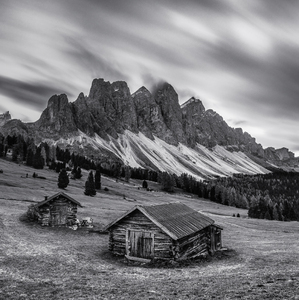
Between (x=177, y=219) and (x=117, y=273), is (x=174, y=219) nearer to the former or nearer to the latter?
(x=177, y=219)

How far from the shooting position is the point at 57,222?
145ft

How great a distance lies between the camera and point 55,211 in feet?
146

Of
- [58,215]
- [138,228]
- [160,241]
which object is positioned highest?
[138,228]

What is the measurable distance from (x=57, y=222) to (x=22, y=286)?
2882cm

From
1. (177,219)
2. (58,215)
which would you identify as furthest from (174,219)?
(58,215)

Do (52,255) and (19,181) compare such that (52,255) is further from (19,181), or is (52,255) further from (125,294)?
(19,181)

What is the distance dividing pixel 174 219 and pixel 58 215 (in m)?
22.9

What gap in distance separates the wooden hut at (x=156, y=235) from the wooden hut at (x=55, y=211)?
720 inches

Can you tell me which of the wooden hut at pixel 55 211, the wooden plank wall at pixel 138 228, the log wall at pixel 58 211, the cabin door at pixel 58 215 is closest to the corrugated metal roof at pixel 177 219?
the wooden plank wall at pixel 138 228

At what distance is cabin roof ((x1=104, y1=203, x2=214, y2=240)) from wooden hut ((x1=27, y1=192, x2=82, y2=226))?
18.4 m

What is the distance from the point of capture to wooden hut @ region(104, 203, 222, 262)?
25500 millimetres

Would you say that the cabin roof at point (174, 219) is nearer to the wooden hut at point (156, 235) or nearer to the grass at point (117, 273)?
the wooden hut at point (156, 235)

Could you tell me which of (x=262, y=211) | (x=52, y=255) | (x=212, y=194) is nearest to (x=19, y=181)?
(x=52, y=255)

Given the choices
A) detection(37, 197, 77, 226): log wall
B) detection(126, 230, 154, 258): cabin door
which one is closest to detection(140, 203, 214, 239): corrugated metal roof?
detection(126, 230, 154, 258): cabin door
